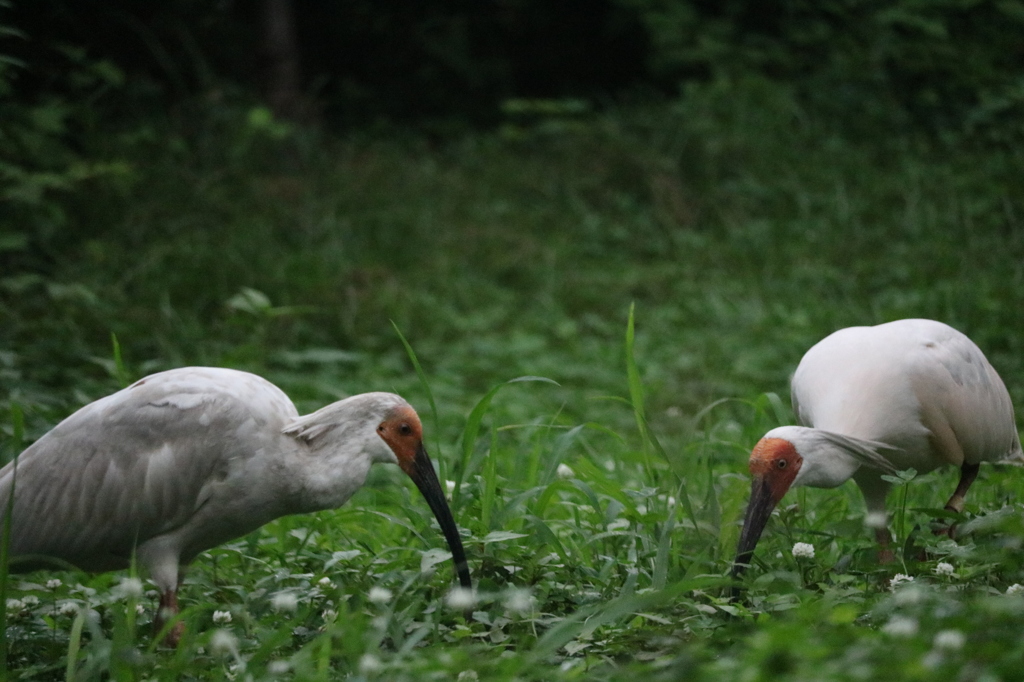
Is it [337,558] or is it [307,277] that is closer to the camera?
[337,558]

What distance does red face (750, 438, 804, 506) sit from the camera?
3090 millimetres

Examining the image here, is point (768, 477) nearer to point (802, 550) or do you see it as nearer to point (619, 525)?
point (802, 550)

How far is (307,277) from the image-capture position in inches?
265

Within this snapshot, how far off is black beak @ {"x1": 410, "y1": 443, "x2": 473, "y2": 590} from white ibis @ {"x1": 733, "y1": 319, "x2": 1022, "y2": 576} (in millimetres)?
832

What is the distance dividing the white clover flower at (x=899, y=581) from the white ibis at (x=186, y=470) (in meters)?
1.17

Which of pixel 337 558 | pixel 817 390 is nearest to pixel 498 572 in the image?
pixel 337 558

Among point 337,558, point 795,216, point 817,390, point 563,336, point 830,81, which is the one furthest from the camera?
point 830,81

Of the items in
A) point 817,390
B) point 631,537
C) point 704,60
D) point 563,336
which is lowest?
point 563,336

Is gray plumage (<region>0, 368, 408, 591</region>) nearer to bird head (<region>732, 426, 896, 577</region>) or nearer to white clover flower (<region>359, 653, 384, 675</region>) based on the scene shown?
white clover flower (<region>359, 653, 384, 675</region>)

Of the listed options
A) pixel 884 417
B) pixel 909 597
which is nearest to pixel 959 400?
pixel 884 417

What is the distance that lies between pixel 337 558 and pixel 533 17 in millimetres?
9553

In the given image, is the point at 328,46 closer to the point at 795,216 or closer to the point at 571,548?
the point at 795,216

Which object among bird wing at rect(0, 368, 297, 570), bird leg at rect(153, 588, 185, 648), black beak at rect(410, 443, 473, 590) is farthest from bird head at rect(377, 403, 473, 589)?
bird leg at rect(153, 588, 185, 648)

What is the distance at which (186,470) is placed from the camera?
3.11 metres
